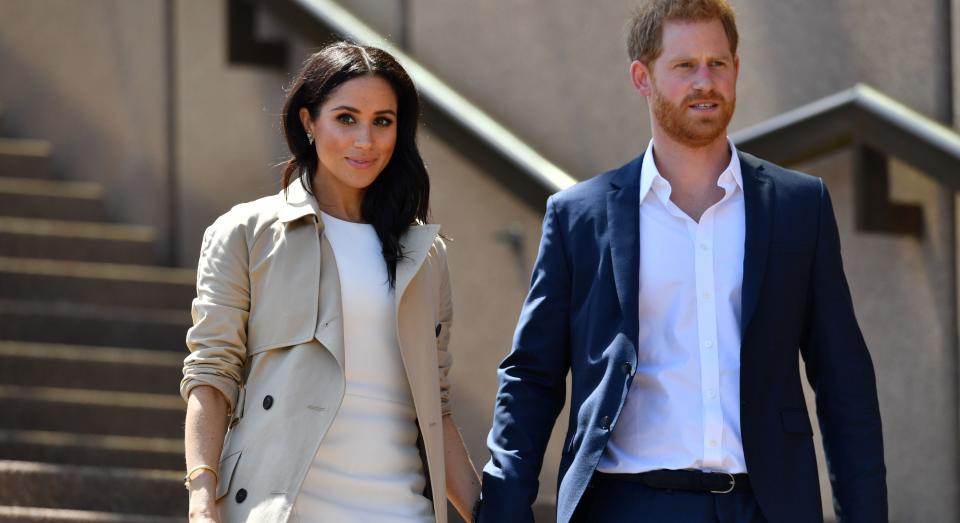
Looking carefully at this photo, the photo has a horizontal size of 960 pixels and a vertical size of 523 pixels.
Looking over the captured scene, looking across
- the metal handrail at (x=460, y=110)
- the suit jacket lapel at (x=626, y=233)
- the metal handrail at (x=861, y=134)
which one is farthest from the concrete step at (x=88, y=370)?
the suit jacket lapel at (x=626, y=233)

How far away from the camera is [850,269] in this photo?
4.99 metres

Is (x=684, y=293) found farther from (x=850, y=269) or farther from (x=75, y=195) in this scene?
(x=75, y=195)

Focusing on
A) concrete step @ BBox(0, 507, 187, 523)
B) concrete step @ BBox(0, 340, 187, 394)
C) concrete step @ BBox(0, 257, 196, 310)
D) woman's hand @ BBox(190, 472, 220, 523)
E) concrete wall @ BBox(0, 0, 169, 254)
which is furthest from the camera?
concrete wall @ BBox(0, 0, 169, 254)

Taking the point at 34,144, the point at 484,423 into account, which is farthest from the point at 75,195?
the point at 484,423

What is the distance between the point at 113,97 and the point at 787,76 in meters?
3.65

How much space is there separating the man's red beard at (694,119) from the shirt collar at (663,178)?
0.08 meters

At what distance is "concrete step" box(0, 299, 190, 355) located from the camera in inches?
254

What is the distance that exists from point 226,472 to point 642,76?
1292 mm

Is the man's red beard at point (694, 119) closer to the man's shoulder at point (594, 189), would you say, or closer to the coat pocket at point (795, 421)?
the man's shoulder at point (594, 189)

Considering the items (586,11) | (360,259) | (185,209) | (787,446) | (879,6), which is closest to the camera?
(787,446)

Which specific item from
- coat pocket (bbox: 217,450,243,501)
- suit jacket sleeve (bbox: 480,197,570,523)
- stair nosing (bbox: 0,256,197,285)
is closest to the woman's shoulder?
coat pocket (bbox: 217,450,243,501)

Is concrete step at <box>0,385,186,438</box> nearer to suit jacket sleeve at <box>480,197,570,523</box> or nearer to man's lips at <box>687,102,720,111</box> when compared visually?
suit jacket sleeve at <box>480,197,570,523</box>

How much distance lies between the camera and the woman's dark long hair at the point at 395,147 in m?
3.53

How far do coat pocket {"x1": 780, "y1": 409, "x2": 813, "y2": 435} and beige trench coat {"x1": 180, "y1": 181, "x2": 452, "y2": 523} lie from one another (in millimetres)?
780
